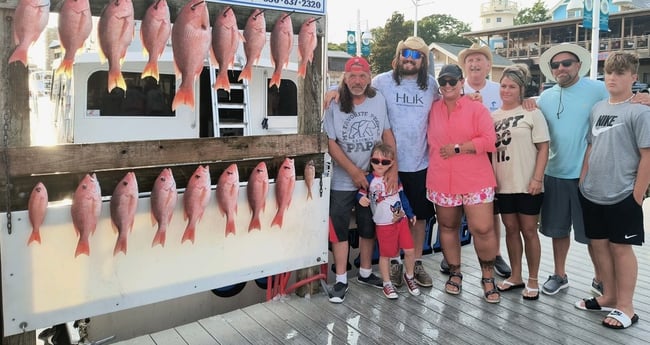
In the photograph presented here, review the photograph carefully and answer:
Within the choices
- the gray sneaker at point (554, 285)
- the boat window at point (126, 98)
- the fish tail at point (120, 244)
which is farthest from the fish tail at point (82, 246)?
the boat window at point (126, 98)

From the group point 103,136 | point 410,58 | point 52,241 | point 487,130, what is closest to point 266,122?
point 103,136

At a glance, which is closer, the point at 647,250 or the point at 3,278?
the point at 3,278

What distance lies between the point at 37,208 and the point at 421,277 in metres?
2.61

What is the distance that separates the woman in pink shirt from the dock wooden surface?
0.27 m

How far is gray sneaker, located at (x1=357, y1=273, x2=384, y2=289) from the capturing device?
3.87m

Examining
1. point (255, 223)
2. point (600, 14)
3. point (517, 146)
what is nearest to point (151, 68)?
A: point (255, 223)

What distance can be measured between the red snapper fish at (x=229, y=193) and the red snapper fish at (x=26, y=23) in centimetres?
115

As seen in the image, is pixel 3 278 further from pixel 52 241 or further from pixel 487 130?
pixel 487 130

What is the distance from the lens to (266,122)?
820 centimetres

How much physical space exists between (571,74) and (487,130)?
28.8 inches

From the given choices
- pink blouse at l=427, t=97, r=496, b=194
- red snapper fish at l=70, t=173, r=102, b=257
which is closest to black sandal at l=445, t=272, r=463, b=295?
pink blouse at l=427, t=97, r=496, b=194

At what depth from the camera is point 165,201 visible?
279 cm

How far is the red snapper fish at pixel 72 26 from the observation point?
2.35 meters

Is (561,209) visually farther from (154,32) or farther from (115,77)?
(115,77)
